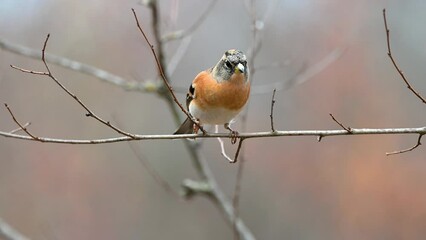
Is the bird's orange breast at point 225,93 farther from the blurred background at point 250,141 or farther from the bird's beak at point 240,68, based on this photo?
the blurred background at point 250,141

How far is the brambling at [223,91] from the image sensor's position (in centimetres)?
192

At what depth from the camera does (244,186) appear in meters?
4.73

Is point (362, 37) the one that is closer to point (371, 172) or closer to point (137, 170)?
point (371, 172)

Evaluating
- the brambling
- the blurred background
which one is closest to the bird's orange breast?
the brambling

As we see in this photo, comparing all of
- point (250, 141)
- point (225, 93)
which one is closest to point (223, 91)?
point (225, 93)

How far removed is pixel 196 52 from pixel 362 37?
1.28 meters

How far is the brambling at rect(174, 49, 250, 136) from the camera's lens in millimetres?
1916

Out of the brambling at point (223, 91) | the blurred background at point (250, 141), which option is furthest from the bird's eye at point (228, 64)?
the blurred background at point (250, 141)

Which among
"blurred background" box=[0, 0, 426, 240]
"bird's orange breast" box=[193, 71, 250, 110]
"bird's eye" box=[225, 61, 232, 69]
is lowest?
"bird's orange breast" box=[193, 71, 250, 110]

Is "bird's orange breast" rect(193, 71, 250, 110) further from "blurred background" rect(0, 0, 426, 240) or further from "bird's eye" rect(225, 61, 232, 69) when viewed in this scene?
"blurred background" rect(0, 0, 426, 240)

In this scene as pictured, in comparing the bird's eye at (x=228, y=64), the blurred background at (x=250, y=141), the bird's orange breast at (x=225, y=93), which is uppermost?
the blurred background at (x=250, y=141)

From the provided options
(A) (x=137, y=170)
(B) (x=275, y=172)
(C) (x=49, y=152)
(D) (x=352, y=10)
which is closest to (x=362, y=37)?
(D) (x=352, y=10)

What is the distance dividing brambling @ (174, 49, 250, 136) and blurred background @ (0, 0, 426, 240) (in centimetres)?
228

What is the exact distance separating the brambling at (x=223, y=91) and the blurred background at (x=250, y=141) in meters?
2.28
